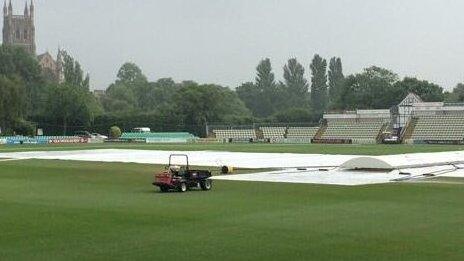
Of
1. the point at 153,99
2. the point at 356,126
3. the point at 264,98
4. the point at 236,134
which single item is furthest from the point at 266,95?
the point at 356,126

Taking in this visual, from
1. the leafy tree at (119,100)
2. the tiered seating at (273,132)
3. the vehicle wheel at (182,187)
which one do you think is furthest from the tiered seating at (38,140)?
the vehicle wheel at (182,187)

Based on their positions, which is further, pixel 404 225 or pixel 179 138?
pixel 179 138

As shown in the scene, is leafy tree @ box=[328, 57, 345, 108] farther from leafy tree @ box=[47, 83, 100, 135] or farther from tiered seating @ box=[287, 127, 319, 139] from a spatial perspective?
leafy tree @ box=[47, 83, 100, 135]

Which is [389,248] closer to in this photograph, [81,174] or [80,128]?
[81,174]

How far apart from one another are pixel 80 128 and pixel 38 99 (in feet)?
82.3

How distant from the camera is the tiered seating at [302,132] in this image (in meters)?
118

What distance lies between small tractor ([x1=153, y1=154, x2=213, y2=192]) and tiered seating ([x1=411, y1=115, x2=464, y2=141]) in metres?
81.5

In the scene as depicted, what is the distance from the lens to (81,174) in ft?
110

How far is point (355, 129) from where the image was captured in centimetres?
11456

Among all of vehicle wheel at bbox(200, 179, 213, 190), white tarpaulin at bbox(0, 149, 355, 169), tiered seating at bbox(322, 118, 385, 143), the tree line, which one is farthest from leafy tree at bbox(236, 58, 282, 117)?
vehicle wheel at bbox(200, 179, 213, 190)

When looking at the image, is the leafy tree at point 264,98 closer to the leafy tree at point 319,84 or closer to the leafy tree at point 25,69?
the leafy tree at point 319,84

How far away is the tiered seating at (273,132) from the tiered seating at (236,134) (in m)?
2.04

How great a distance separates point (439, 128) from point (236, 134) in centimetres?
3327

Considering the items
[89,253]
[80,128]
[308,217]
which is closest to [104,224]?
[89,253]
